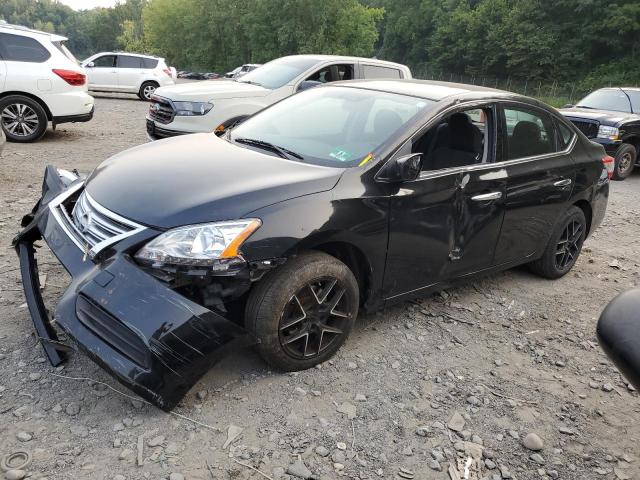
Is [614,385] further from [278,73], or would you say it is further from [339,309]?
[278,73]

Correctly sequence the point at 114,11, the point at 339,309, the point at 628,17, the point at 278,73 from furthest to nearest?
the point at 114,11 → the point at 628,17 → the point at 278,73 → the point at 339,309

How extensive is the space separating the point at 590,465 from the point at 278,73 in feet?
23.7

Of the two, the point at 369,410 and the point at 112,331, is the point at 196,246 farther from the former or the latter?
the point at 369,410

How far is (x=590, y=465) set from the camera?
2.82m

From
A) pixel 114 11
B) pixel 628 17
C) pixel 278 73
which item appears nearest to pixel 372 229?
pixel 278 73

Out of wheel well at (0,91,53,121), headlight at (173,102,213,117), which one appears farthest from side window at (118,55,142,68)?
headlight at (173,102,213,117)

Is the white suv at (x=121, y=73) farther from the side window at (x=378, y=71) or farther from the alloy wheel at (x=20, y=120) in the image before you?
the side window at (x=378, y=71)

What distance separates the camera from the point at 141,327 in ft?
8.40

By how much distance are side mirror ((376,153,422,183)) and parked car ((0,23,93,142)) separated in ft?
24.4

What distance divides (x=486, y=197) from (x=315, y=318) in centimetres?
157

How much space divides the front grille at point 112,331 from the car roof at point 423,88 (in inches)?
97.4

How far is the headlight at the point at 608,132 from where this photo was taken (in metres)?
10.3

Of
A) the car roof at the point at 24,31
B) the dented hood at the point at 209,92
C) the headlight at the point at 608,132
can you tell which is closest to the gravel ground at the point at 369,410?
the dented hood at the point at 209,92

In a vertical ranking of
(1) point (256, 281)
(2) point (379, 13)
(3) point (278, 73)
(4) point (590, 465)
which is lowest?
(4) point (590, 465)
